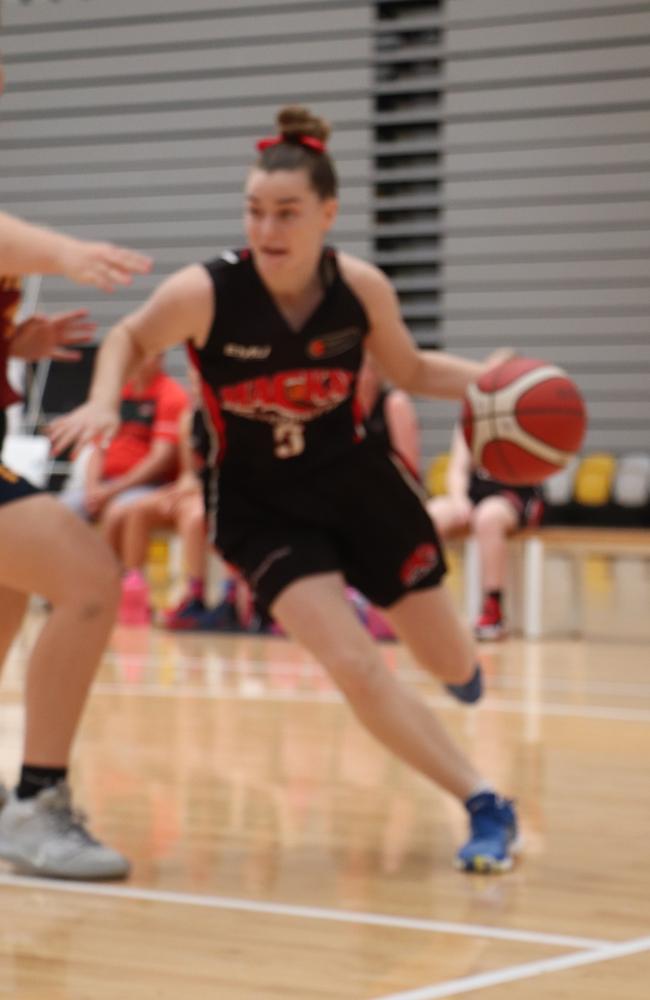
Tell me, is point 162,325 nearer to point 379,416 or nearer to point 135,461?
point 379,416

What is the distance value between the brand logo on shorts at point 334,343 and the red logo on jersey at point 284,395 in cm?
3

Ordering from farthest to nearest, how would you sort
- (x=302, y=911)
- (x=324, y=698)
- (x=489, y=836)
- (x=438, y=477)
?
(x=438, y=477) → (x=324, y=698) → (x=489, y=836) → (x=302, y=911)

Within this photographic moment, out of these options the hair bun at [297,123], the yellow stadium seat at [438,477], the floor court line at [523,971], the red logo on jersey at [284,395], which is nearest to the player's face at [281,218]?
the hair bun at [297,123]

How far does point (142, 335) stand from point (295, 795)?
1.31m

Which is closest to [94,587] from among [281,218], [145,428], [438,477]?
[281,218]

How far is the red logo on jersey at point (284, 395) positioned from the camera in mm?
3146

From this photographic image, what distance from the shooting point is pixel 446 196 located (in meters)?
11.9

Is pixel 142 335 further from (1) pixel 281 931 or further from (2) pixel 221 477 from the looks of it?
(1) pixel 281 931

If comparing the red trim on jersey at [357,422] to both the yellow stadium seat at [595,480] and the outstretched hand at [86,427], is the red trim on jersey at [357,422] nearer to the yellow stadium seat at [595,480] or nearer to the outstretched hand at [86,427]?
the outstretched hand at [86,427]

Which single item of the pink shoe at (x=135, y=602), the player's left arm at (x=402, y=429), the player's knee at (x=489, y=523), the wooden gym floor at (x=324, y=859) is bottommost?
the pink shoe at (x=135, y=602)

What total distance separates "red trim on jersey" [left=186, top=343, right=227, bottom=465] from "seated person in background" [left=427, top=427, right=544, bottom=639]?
4156mm

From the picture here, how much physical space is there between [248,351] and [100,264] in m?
0.68

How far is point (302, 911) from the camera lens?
2.71 meters

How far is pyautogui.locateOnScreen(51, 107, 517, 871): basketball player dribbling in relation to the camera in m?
3.09
